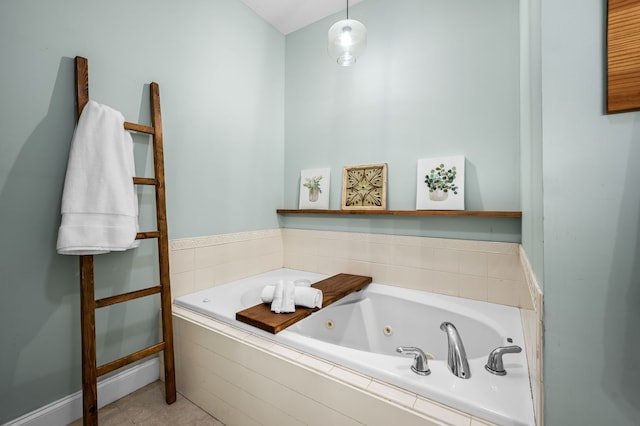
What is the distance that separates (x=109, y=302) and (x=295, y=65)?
2323 mm

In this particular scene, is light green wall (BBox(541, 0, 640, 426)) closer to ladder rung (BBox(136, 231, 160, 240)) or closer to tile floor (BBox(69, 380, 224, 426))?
tile floor (BBox(69, 380, 224, 426))

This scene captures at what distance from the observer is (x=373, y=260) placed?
6.84ft

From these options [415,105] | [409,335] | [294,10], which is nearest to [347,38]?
[415,105]

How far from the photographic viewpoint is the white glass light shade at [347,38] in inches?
63.6

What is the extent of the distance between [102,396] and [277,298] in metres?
1.07

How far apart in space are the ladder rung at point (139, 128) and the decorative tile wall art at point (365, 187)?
136 centimetres

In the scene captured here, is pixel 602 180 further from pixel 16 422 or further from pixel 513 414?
pixel 16 422

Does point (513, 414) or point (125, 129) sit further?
point (125, 129)

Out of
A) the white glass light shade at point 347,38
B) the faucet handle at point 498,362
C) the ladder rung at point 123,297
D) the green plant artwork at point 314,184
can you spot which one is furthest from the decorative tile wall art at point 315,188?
the faucet handle at point 498,362

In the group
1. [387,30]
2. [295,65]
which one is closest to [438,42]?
[387,30]

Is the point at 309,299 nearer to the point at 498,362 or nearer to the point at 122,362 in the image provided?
the point at 498,362

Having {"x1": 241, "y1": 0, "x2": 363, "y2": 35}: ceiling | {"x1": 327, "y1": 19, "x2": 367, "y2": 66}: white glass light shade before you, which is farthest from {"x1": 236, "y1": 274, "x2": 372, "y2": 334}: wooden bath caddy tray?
{"x1": 241, "y1": 0, "x2": 363, "y2": 35}: ceiling

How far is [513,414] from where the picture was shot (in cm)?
76

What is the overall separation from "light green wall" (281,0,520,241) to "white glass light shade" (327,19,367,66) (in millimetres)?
478
